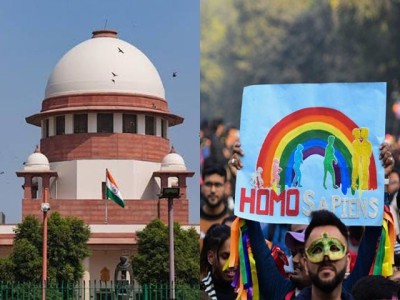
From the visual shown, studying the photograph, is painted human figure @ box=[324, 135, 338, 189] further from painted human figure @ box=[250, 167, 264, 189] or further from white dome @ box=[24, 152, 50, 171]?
white dome @ box=[24, 152, 50, 171]

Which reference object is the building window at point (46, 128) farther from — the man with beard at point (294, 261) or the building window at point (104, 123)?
the man with beard at point (294, 261)

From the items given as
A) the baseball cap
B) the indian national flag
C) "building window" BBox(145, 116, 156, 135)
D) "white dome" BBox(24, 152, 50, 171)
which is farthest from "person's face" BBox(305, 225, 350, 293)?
"building window" BBox(145, 116, 156, 135)

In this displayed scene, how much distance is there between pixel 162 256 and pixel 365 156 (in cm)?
4560

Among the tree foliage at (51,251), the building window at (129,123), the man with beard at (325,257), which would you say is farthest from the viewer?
the building window at (129,123)

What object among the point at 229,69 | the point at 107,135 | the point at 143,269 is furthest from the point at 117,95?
the point at 229,69

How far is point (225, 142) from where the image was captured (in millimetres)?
5484

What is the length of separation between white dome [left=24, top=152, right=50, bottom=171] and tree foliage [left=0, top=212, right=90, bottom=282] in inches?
428

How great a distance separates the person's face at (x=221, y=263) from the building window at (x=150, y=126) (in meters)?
59.9

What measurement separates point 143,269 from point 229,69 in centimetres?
4584

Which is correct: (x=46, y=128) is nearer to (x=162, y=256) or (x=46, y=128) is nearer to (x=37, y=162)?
(x=37, y=162)

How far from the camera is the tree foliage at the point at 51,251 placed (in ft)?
156

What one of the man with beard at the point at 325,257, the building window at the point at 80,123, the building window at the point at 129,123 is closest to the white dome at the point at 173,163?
the building window at the point at 129,123

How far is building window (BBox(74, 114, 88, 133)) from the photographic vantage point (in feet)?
211

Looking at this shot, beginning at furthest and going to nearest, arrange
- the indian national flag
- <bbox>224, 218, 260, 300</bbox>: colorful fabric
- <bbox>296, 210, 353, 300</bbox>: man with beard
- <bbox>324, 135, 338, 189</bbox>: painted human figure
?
the indian national flag, <bbox>324, 135, 338, 189</bbox>: painted human figure, <bbox>224, 218, 260, 300</bbox>: colorful fabric, <bbox>296, 210, 353, 300</bbox>: man with beard
